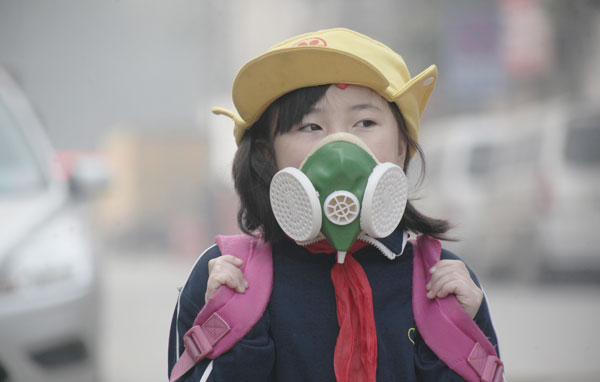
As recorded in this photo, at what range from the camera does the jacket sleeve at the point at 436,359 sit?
1864mm

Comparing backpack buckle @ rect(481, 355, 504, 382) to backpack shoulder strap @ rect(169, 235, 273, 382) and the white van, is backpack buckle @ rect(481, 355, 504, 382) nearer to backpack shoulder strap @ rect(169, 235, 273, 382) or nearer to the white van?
backpack shoulder strap @ rect(169, 235, 273, 382)

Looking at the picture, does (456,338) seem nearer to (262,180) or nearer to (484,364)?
(484,364)

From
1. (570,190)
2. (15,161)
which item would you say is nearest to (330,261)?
(15,161)

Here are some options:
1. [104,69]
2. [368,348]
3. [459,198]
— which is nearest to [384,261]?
[368,348]

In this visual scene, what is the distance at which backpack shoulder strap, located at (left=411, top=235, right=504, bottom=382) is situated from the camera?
1846mm

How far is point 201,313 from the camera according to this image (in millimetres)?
1869

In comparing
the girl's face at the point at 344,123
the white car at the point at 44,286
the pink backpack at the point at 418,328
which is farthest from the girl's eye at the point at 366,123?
the white car at the point at 44,286

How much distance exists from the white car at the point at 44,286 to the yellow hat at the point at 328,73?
6.39 ft

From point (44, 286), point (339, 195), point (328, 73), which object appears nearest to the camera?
point (339, 195)

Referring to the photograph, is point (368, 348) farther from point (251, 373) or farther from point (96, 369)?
point (96, 369)

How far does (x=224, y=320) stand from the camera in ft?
6.07

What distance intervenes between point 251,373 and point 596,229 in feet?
25.0

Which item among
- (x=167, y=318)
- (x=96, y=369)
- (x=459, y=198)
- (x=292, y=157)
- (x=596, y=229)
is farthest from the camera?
(x=459, y=198)

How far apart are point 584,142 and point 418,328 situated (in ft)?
24.7
